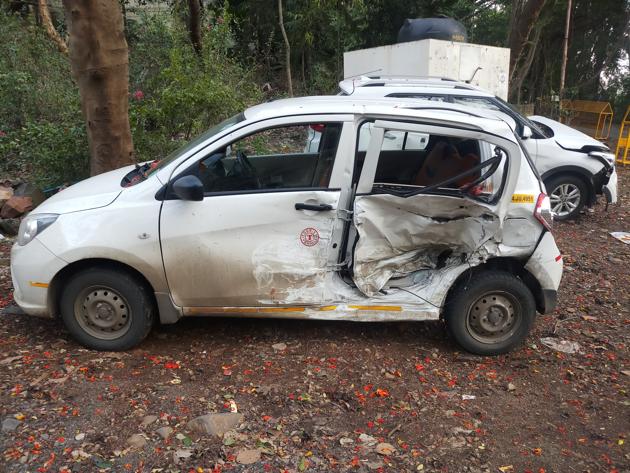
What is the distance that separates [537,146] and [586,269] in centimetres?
222

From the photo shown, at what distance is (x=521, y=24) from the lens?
14.8 m

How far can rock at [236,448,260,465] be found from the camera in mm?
2979

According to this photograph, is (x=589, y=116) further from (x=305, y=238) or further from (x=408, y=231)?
(x=305, y=238)

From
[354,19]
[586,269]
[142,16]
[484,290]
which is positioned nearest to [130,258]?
[484,290]

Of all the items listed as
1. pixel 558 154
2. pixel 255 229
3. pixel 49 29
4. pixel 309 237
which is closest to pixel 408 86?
pixel 558 154

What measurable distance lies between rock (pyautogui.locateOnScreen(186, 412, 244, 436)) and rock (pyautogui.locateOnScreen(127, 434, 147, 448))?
27 cm

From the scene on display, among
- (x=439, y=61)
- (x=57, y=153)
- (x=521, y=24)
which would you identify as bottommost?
(x=57, y=153)

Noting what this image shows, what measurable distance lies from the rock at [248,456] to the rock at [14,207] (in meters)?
5.47

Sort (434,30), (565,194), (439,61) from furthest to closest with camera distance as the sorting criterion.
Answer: (434,30) < (439,61) < (565,194)

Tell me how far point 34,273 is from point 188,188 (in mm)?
1291

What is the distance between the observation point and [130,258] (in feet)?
12.5

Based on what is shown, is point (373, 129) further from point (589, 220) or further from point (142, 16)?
point (142, 16)

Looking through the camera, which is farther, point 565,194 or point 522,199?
point 565,194

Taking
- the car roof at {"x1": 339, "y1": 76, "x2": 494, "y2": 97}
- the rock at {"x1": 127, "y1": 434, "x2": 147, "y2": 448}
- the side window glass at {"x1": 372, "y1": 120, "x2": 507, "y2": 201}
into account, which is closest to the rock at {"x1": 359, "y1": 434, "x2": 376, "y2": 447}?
the rock at {"x1": 127, "y1": 434, "x2": 147, "y2": 448}
